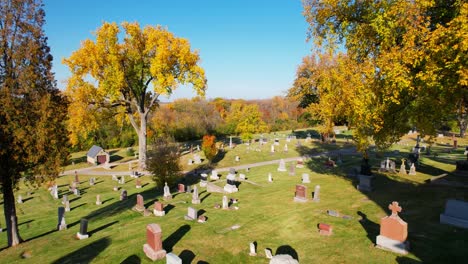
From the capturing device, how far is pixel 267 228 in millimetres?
13102

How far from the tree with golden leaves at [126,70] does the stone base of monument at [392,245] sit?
2555 centimetres

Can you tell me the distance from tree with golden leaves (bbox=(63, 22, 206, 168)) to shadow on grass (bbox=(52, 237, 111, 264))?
783 inches

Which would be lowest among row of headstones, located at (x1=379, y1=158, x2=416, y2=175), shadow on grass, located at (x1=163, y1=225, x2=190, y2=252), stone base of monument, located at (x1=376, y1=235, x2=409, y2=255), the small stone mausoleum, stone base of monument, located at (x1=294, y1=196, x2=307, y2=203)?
the small stone mausoleum

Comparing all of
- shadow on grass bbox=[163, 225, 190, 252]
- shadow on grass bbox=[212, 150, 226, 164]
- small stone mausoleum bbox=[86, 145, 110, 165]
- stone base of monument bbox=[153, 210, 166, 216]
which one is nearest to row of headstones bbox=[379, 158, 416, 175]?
shadow on grass bbox=[163, 225, 190, 252]

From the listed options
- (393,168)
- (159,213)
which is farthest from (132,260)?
(393,168)

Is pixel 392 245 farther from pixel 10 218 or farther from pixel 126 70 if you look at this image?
pixel 126 70

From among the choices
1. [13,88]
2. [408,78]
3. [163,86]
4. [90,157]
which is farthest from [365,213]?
[90,157]

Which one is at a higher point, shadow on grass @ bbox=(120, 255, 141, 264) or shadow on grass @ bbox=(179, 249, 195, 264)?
shadow on grass @ bbox=(179, 249, 195, 264)

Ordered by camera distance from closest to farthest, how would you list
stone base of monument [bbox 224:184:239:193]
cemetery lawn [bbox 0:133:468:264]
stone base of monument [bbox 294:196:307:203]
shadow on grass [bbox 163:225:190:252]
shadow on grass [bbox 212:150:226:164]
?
cemetery lawn [bbox 0:133:468:264] → shadow on grass [bbox 163:225:190:252] → stone base of monument [bbox 294:196:307:203] → stone base of monument [bbox 224:184:239:193] → shadow on grass [bbox 212:150:226:164]

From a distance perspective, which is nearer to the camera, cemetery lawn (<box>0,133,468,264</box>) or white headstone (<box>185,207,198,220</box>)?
cemetery lawn (<box>0,133,468,264</box>)

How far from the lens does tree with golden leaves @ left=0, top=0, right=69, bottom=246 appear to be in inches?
473

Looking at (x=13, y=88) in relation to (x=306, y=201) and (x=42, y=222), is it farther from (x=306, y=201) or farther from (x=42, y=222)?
(x=306, y=201)

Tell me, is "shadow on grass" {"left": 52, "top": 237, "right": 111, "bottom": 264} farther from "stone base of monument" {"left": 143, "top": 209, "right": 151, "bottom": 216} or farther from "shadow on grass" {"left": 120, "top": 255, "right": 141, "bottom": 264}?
"stone base of monument" {"left": 143, "top": 209, "right": 151, "bottom": 216}

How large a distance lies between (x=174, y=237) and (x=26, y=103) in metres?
8.23
